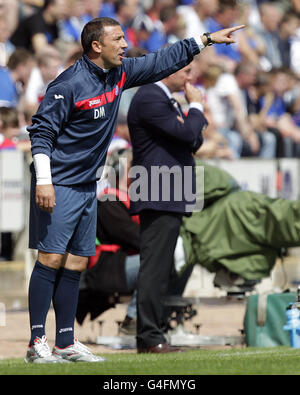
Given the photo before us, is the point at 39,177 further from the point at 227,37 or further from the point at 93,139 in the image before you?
the point at 227,37

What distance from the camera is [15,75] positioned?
1408cm

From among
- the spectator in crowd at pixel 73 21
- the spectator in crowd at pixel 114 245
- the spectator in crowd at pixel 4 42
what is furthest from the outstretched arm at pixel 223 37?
the spectator in crowd at pixel 73 21

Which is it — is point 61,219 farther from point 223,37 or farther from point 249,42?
point 249,42

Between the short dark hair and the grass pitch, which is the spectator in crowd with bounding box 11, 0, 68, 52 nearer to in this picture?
the short dark hair

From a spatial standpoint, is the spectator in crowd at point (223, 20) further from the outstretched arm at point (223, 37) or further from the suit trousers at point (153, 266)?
the outstretched arm at point (223, 37)

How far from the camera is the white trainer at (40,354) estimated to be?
6836 millimetres

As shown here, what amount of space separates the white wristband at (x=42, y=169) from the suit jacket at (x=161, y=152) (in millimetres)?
1662

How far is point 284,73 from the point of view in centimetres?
1919

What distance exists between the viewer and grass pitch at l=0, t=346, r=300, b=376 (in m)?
6.18

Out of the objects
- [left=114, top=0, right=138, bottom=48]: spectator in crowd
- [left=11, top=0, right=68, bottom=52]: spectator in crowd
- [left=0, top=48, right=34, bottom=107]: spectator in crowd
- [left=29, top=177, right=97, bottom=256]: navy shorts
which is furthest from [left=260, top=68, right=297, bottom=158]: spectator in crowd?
[left=29, top=177, right=97, bottom=256]: navy shorts

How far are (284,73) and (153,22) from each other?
2775 millimetres

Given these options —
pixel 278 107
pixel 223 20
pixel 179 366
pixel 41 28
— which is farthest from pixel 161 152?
pixel 278 107

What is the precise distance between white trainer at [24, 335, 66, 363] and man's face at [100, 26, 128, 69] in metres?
1.75

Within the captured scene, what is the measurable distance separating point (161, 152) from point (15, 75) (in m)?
6.15
